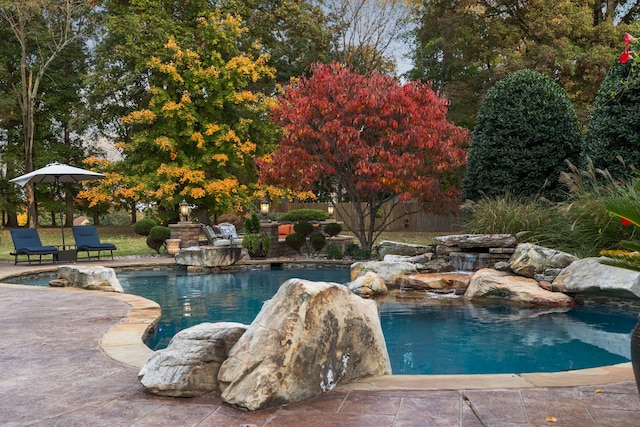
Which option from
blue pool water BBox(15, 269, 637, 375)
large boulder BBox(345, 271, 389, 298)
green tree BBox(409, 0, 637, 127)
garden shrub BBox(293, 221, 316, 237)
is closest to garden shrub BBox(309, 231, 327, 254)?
garden shrub BBox(293, 221, 316, 237)

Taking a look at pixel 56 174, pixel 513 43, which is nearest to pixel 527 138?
pixel 56 174

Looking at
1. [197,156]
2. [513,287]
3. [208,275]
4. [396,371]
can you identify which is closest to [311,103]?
[208,275]

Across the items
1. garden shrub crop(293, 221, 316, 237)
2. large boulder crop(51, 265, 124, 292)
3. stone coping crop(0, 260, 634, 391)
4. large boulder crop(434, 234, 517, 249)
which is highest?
garden shrub crop(293, 221, 316, 237)

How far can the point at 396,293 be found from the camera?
898cm

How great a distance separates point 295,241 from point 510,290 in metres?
7.72

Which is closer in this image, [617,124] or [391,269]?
[617,124]

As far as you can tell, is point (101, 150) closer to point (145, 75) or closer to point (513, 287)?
point (145, 75)

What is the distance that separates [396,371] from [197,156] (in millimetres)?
18353

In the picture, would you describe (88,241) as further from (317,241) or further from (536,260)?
(536,260)

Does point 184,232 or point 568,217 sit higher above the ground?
point 568,217

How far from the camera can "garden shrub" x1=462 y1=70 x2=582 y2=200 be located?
35.5ft

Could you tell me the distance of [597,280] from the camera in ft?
24.0

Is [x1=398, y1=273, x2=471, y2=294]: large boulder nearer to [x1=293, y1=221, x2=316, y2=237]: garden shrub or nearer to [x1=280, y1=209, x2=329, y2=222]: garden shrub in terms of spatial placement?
[x1=293, y1=221, x2=316, y2=237]: garden shrub

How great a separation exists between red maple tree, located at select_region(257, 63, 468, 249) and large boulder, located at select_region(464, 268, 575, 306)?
3.35m
